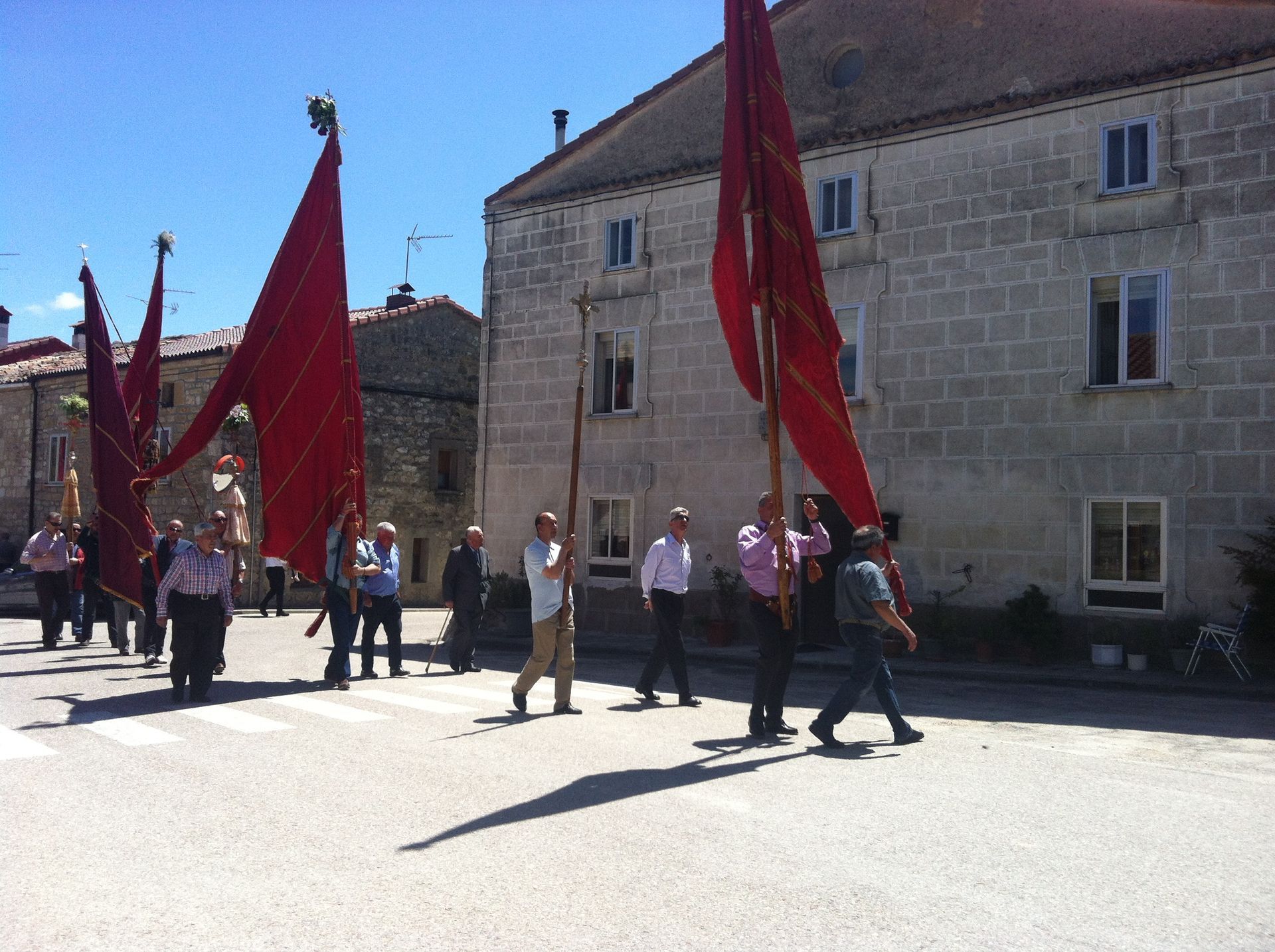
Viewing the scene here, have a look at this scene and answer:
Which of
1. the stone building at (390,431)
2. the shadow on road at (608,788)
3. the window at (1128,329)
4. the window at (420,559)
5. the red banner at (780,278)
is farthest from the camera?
the window at (420,559)

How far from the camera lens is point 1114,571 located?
14.8 meters

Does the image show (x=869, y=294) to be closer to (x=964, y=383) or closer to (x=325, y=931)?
(x=964, y=383)

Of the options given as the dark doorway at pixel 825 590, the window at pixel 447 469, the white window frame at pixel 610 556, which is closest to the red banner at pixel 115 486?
the white window frame at pixel 610 556

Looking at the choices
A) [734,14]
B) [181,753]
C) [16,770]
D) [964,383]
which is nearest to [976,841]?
[181,753]

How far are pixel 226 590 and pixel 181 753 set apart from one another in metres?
3.19

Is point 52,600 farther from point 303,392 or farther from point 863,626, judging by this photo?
point 863,626

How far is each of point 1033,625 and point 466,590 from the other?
756cm

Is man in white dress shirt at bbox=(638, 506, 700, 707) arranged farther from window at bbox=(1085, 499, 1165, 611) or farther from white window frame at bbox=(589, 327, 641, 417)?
white window frame at bbox=(589, 327, 641, 417)

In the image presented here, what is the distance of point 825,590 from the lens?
1752cm

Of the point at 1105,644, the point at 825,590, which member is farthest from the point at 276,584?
the point at 1105,644

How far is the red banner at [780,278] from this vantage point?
29.2 ft

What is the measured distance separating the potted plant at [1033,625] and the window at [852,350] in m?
4.06

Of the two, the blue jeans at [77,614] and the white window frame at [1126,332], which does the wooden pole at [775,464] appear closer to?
the white window frame at [1126,332]

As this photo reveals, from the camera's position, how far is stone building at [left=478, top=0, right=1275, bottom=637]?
46.6ft
